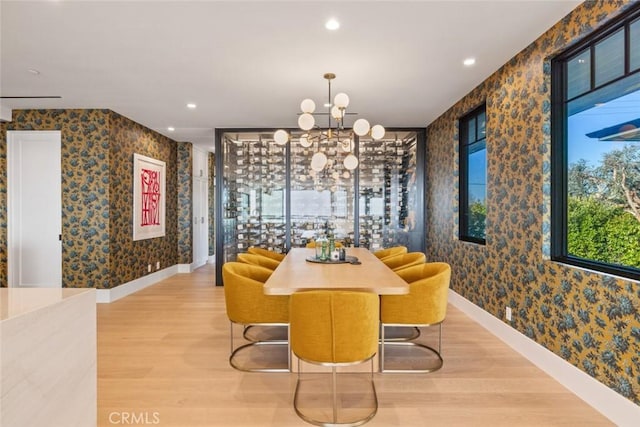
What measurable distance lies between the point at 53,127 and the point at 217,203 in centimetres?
239

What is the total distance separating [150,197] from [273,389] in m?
4.49

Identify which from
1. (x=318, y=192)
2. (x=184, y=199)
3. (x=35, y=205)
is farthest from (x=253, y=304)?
(x=184, y=199)

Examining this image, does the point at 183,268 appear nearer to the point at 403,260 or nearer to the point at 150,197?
the point at 150,197

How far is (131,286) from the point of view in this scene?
5180 millimetres

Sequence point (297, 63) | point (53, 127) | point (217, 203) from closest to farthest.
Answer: point (297, 63), point (53, 127), point (217, 203)

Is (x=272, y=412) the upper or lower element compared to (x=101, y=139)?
lower

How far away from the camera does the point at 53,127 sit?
15.1 feet

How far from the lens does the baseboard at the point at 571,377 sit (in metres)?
1.99

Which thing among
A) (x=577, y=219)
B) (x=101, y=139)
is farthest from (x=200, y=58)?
(x=577, y=219)

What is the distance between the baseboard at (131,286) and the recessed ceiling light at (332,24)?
4367mm

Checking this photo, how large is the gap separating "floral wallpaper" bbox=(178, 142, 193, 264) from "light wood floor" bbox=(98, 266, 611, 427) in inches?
135

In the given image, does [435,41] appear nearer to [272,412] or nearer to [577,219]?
[577,219]

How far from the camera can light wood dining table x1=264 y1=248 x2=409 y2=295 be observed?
2219mm

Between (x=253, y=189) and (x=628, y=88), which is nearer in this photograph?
(x=628, y=88)
